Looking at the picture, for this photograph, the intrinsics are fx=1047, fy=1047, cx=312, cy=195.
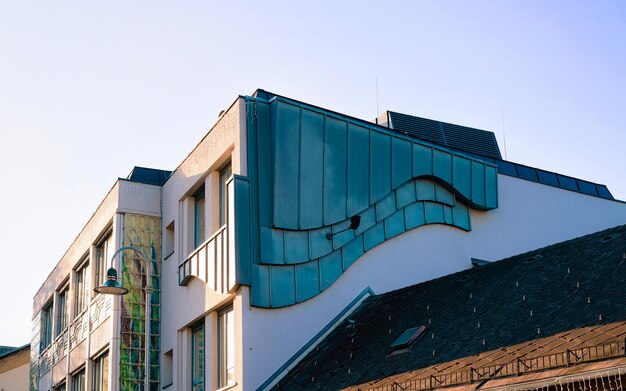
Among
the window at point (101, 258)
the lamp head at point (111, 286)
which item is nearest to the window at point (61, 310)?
the window at point (101, 258)

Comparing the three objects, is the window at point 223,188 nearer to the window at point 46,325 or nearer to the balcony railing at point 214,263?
the balcony railing at point 214,263

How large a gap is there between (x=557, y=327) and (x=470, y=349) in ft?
4.93

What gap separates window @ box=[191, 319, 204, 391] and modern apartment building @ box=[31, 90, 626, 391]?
50mm

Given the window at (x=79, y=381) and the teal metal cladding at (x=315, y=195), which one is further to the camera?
the window at (x=79, y=381)

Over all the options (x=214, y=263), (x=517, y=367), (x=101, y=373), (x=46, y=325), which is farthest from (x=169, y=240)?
(x=517, y=367)

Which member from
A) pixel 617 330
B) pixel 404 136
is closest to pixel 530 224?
pixel 404 136

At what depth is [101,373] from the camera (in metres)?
26.6

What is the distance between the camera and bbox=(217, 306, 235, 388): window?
20.3 metres

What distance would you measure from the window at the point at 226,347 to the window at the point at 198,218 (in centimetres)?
246

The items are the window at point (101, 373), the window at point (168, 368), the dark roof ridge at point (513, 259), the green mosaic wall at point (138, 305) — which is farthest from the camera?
the window at point (101, 373)

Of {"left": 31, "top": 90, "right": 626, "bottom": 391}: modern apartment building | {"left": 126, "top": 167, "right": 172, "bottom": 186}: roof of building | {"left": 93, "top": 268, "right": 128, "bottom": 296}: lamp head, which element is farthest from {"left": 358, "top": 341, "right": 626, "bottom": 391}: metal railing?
{"left": 126, "top": 167, "right": 172, "bottom": 186}: roof of building

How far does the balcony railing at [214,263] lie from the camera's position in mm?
20062

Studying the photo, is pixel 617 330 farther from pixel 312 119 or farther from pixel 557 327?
pixel 312 119

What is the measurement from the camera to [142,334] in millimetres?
24500
